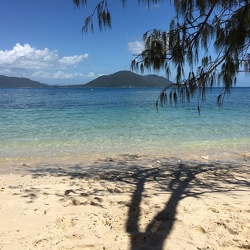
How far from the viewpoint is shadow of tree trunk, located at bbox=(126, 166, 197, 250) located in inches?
112

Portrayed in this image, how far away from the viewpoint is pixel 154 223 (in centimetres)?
326

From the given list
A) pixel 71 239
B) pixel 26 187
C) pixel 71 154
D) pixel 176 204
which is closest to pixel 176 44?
pixel 176 204

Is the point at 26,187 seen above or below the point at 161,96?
below

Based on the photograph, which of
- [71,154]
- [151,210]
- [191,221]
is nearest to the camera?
[191,221]

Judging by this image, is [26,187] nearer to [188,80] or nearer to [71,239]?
[71,239]

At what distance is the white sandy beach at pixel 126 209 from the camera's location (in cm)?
289

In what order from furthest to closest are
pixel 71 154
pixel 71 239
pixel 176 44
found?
pixel 71 154 → pixel 176 44 → pixel 71 239

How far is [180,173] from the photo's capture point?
5844 mm

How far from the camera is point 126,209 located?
12.1 ft

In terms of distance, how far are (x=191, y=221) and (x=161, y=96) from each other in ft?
5.46

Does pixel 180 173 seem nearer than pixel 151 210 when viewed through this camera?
No

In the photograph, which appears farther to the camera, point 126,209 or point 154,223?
point 126,209

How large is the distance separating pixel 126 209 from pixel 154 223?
0.54 meters

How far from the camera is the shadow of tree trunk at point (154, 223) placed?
112 inches
